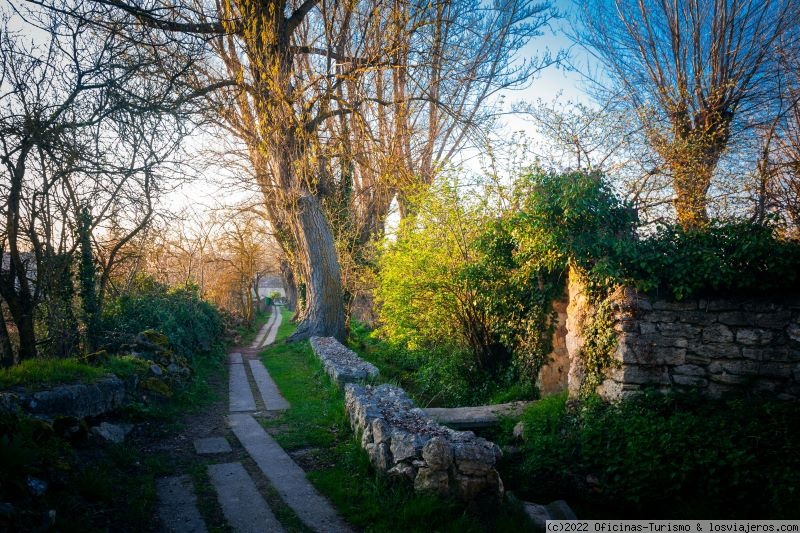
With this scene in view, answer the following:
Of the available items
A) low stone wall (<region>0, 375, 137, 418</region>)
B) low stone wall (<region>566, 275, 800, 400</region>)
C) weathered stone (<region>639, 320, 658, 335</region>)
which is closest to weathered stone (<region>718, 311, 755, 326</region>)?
low stone wall (<region>566, 275, 800, 400</region>)

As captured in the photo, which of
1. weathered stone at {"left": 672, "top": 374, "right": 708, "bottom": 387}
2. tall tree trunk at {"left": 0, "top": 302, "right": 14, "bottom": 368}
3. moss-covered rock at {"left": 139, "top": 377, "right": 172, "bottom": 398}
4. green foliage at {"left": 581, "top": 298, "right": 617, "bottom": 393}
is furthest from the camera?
moss-covered rock at {"left": 139, "top": 377, "right": 172, "bottom": 398}

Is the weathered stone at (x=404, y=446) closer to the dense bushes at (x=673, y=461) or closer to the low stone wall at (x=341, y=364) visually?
Answer: the dense bushes at (x=673, y=461)

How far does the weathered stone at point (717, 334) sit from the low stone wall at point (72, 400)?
24.8 feet

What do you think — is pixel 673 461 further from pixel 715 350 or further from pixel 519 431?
pixel 519 431

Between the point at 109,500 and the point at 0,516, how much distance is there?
1.35 metres

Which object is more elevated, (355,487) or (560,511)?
→ (355,487)

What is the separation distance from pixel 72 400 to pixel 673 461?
22.4 feet

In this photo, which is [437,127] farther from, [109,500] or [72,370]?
[109,500]

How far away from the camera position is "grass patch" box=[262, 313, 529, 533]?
4.00 m

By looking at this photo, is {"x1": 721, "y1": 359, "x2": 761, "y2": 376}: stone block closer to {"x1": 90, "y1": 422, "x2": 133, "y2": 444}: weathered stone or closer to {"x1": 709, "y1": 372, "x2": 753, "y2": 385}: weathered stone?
{"x1": 709, "y1": 372, "x2": 753, "y2": 385}: weathered stone

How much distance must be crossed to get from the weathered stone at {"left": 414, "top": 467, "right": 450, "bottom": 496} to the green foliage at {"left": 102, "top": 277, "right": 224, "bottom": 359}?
23.2ft

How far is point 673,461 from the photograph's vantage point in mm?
5203


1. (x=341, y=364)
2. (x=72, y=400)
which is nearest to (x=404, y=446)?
(x=72, y=400)

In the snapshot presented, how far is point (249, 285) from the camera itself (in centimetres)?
2505
